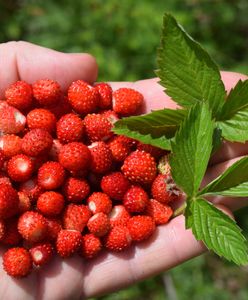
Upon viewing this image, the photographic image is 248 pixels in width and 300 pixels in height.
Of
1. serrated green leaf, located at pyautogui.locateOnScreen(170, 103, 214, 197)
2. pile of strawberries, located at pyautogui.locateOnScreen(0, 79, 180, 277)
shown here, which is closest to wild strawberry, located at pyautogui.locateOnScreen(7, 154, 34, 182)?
pile of strawberries, located at pyautogui.locateOnScreen(0, 79, 180, 277)

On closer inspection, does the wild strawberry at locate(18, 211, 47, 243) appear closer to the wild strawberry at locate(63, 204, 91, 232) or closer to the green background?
the wild strawberry at locate(63, 204, 91, 232)

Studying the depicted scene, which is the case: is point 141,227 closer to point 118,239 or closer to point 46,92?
point 118,239

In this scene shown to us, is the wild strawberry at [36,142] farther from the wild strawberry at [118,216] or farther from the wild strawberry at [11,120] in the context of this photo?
the wild strawberry at [118,216]

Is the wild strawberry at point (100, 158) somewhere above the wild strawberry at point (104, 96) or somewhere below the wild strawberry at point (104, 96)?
below

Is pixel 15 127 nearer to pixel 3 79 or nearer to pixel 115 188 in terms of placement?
pixel 3 79

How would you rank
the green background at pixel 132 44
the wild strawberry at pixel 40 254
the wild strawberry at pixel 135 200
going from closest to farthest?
the wild strawberry at pixel 40 254, the wild strawberry at pixel 135 200, the green background at pixel 132 44

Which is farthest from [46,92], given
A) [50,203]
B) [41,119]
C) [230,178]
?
[230,178]

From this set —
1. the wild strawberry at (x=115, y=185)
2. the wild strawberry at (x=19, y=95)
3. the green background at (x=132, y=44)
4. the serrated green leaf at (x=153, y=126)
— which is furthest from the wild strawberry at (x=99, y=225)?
the green background at (x=132, y=44)
